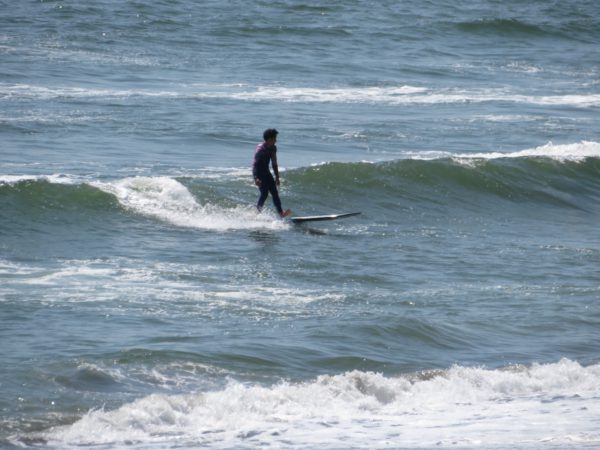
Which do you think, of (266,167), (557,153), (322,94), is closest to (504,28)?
(322,94)

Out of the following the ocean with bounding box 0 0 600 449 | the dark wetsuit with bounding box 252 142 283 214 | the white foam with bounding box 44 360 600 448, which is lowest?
the white foam with bounding box 44 360 600 448

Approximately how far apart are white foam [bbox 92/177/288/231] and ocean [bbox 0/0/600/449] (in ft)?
0.16

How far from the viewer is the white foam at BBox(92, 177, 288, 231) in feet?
55.5

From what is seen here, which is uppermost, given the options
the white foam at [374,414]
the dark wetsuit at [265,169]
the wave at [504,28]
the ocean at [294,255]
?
the wave at [504,28]

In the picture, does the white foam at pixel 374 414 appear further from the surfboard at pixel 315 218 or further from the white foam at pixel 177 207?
the white foam at pixel 177 207

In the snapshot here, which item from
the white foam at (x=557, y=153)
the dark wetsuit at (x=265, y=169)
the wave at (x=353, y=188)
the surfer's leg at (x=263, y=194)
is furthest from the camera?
the white foam at (x=557, y=153)

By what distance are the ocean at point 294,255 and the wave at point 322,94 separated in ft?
0.46

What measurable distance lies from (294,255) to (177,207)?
3165 millimetres

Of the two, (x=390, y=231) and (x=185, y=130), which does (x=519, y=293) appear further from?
(x=185, y=130)

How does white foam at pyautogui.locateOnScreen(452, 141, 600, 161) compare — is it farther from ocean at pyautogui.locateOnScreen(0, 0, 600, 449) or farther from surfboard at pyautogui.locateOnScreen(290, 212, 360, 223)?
surfboard at pyautogui.locateOnScreen(290, 212, 360, 223)

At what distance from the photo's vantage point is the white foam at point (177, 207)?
1692 cm

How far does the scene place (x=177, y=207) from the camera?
58.1 feet

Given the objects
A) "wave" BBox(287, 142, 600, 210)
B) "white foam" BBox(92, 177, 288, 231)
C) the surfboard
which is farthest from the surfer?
"wave" BBox(287, 142, 600, 210)

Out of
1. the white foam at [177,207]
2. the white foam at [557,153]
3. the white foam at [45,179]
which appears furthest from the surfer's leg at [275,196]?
the white foam at [557,153]
